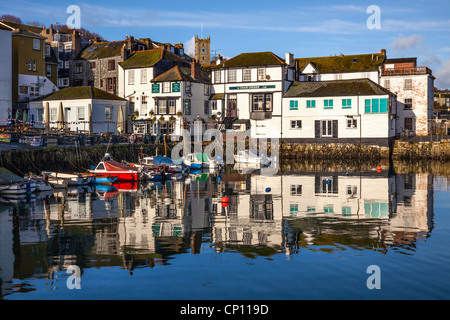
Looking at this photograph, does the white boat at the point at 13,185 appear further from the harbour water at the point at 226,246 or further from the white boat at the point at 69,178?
Answer: the white boat at the point at 69,178

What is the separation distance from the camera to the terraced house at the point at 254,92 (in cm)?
6889

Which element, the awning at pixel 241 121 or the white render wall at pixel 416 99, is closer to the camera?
the awning at pixel 241 121

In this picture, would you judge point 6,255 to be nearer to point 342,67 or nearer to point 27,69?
point 27,69

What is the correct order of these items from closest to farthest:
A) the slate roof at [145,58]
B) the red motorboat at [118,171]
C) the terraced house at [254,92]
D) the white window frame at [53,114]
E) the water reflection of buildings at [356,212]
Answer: the water reflection of buildings at [356,212] → the red motorboat at [118,171] → the white window frame at [53,114] → the terraced house at [254,92] → the slate roof at [145,58]

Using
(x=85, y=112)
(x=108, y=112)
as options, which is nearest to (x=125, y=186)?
(x=85, y=112)

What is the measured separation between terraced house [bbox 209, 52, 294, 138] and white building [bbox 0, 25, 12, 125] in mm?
27025

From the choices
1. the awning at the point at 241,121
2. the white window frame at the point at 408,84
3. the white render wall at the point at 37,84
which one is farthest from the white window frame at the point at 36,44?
the white window frame at the point at 408,84

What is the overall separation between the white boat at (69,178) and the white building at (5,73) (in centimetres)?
2584

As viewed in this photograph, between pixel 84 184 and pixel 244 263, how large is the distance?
26.3 meters

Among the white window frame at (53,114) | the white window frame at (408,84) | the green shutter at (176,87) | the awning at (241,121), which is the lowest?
the awning at (241,121)

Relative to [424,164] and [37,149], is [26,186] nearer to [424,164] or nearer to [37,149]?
[37,149]

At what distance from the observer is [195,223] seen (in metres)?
24.8

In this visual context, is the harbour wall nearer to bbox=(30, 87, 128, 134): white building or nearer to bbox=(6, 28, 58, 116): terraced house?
bbox=(30, 87, 128, 134): white building

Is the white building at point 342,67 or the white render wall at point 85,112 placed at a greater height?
the white building at point 342,67
